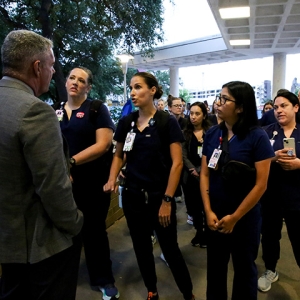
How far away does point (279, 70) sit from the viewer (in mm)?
11203

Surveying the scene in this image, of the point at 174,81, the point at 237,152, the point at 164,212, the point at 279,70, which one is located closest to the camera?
the point at 237,152

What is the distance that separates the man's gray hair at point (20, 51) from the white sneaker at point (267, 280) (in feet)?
7.25

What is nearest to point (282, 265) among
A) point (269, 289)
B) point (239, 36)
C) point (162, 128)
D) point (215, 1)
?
point (269, 289)

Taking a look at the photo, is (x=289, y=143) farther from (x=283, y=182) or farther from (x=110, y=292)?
(x=110, y=292)

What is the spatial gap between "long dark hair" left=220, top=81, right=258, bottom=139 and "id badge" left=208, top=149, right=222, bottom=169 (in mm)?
145

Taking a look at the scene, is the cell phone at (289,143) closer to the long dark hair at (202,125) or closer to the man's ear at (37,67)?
the long dark hair at (202,125)

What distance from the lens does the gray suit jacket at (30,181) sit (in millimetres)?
987

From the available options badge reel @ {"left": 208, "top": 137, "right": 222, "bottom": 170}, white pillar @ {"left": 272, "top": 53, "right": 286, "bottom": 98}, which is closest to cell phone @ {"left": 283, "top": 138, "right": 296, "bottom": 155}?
badge reel @ {"left": 208, "top": 137, "right": 222, "bottom": 170}

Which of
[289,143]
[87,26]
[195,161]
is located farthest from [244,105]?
[87,26]

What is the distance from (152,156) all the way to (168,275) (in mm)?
1208

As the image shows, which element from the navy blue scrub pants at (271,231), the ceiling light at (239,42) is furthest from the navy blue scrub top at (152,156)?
the ceiling light at (239,42)

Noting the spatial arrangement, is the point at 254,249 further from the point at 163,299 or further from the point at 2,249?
the point at 2,249

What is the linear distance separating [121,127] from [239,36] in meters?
8.36

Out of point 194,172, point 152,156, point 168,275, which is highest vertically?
point 152,156
